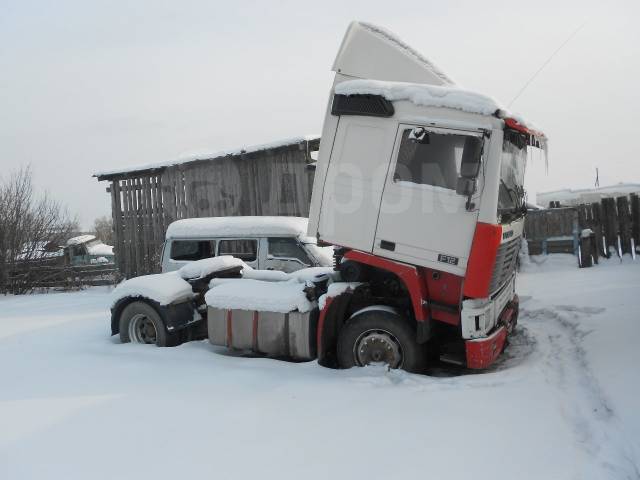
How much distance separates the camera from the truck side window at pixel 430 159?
210 inches

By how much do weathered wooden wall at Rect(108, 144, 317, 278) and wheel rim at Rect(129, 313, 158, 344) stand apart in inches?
276

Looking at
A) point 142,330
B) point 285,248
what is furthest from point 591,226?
point 142,330

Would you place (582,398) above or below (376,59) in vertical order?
below

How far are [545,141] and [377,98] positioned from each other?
2.51 metres

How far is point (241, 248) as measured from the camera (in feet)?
31.0

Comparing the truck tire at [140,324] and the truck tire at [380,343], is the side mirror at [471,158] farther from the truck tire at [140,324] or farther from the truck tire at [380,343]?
the truck tire at [140,324]

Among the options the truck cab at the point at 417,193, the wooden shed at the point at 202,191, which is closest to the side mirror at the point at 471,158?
the truck cab at the point at 417,193

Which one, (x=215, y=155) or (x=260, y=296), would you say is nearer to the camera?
(x=260, y=296)

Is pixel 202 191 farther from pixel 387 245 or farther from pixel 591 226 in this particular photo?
pixel 591 226

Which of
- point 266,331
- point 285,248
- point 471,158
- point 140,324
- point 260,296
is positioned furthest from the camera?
point 285,248

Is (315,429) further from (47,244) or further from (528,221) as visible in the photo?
(47,244)

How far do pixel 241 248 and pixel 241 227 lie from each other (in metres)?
0.39

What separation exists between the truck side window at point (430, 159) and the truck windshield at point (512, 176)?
19.3 inches

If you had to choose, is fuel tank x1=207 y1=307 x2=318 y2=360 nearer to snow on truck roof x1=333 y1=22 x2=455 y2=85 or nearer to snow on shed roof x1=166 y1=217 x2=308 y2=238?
snow on shed roof x1=166 y1=217 x2=308 y2=238
